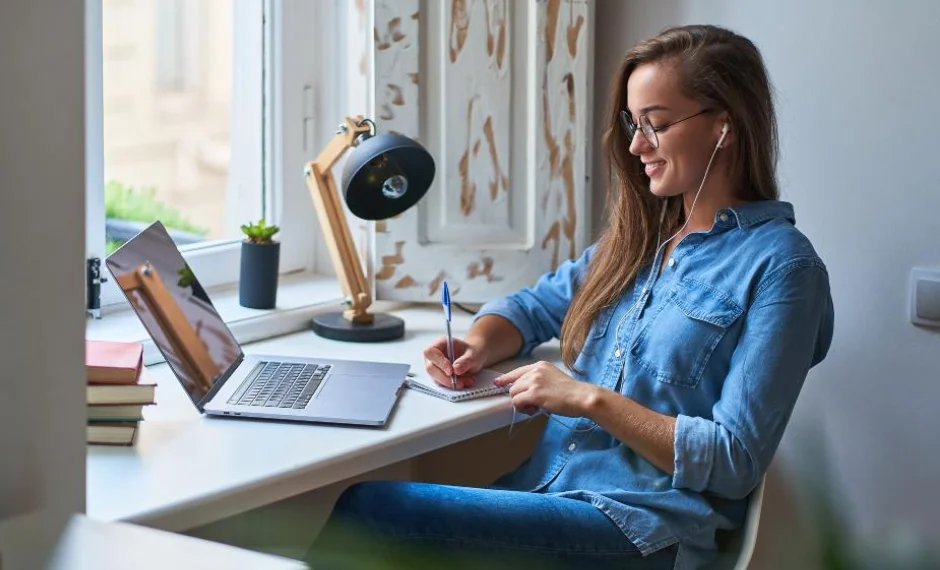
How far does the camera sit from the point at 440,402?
63.8 inches

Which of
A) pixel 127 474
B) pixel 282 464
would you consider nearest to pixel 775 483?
pixel 282 464

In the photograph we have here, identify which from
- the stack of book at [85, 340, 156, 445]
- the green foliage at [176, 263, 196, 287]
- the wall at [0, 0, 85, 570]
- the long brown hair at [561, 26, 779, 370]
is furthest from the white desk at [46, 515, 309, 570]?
the long brown hair at [561, 26, 779, 370]

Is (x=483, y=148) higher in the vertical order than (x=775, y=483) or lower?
higher

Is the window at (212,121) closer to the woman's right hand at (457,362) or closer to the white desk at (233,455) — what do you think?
the white desk at (233,455)

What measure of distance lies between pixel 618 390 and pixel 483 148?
62cm

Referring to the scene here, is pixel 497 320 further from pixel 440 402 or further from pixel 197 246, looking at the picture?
pixel 197 246

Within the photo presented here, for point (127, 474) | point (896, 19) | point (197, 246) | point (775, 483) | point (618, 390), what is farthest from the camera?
point (197, 246)

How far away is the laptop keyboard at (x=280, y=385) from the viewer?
153 centimetres

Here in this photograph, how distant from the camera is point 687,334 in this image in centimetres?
153

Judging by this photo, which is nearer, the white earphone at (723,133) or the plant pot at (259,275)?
the white earphone at (723,133)

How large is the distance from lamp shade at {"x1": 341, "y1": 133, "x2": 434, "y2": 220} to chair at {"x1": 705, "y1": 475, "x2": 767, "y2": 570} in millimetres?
694

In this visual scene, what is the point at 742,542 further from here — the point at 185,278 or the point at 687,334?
the point at 185,278

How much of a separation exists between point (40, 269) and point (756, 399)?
2.74 ft

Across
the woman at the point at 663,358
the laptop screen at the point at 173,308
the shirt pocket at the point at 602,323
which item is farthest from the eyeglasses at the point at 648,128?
the laptop screen at the point at 173,308
